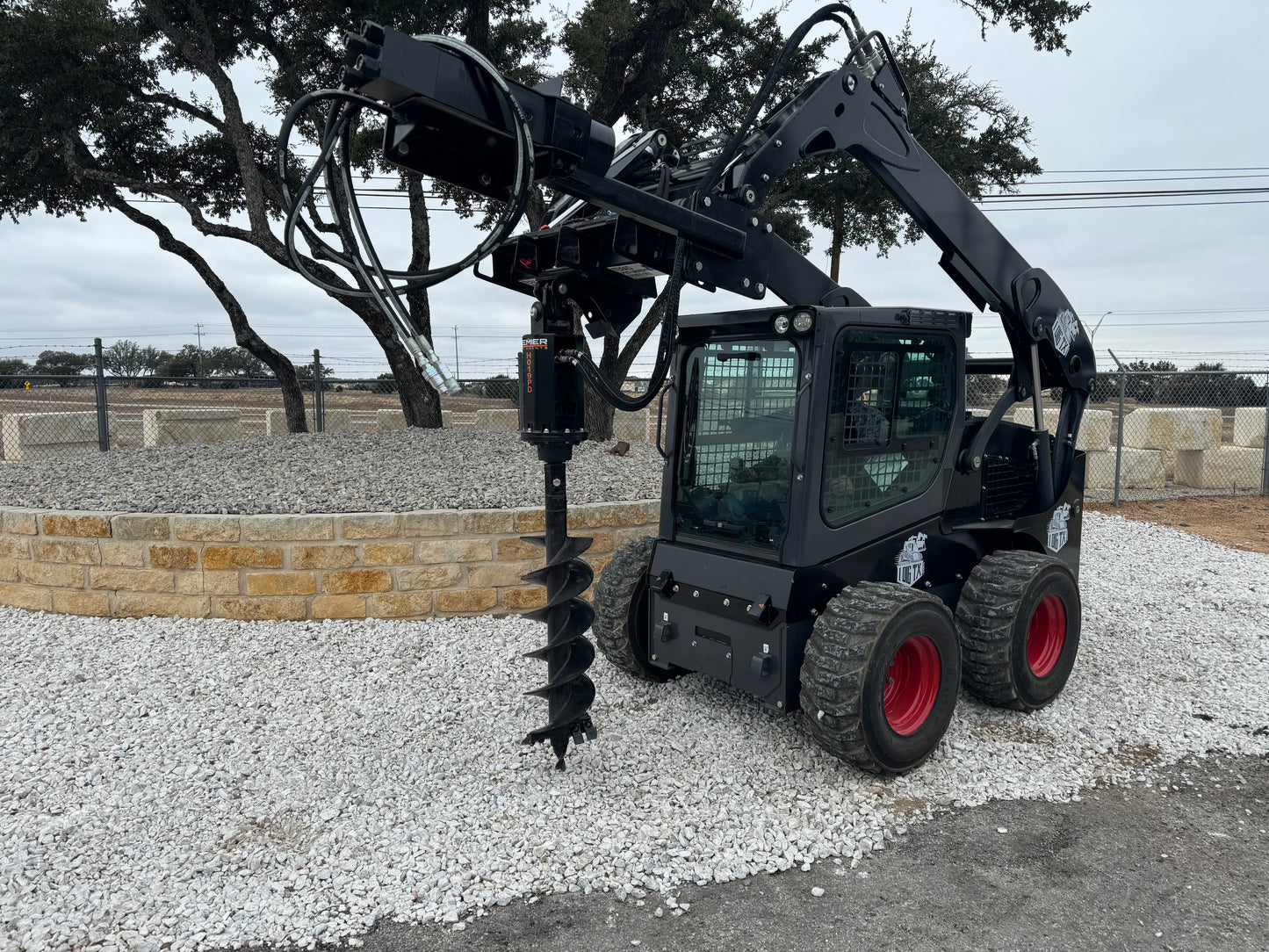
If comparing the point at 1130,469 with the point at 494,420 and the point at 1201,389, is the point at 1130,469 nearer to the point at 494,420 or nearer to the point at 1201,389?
the point at 1201,389

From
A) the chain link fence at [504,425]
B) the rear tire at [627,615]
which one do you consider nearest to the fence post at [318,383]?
the chain link fence at [504,425]

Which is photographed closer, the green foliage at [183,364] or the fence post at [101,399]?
the fence post at [101,399]

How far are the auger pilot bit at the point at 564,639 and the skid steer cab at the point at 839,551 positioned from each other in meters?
0.58

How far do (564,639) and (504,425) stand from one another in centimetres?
1133

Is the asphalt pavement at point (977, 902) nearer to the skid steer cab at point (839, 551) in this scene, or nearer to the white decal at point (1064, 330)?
the skid steer cab at point (839, 551)

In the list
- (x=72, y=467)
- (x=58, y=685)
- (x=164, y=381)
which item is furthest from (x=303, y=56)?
(x=58, y=685)

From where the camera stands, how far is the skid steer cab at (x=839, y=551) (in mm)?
3666

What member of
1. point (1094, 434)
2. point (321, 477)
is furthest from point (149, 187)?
point (1094, 434)

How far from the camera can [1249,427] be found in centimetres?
1312

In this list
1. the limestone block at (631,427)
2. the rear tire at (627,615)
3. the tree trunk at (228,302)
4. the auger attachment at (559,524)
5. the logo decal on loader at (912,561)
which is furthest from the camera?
the limestone block at (631,427)

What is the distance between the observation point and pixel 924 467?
166 inches

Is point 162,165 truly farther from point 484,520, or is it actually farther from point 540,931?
point 540,931

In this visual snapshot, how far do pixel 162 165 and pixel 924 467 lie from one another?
11.4m

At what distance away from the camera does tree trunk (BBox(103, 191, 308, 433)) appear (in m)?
10.7
